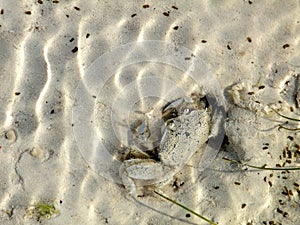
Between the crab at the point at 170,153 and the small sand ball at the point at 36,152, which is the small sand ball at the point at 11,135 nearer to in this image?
the small sand ball at the point at 36,152

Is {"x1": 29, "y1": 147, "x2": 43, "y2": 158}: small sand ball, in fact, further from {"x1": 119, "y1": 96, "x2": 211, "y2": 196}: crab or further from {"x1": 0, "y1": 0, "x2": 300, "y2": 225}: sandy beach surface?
{"x1": 119, "y1": 96, "x2": 211, "y2": 196}: crab

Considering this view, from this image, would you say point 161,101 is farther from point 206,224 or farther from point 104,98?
point 206,224


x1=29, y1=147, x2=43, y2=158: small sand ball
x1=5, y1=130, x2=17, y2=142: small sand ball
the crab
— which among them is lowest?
the crab

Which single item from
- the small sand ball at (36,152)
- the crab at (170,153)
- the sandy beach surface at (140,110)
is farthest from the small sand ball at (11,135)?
the crab at (170,153)

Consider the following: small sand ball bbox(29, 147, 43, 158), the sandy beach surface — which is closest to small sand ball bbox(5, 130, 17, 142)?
the sandy beach surface

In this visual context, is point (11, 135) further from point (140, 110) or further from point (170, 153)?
point (170, 153)

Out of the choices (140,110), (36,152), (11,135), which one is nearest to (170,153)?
(140,110)

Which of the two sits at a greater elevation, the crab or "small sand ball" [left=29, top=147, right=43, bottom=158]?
"small sand ball" [left=29, top=147, right=43, bottom=158]
